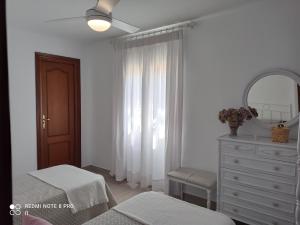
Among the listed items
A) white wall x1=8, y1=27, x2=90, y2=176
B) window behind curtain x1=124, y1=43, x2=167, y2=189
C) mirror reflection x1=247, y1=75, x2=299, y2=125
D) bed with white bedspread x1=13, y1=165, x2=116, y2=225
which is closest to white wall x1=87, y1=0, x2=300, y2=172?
mirror reflection x1=247, y1=75, x2=299, y2=125

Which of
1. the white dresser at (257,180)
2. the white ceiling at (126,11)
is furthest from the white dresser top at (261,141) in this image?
the white ceiling at (126,11)

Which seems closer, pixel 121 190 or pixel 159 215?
pixel 159 215

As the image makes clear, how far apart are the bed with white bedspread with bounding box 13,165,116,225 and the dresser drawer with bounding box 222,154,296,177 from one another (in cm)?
145

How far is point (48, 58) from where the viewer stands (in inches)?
149

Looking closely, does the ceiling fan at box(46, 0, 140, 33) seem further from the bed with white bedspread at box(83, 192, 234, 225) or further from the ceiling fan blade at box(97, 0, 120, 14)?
the bed with white bedspread at box(83, 192, 234, 225)

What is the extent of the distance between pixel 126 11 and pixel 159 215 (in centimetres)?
231

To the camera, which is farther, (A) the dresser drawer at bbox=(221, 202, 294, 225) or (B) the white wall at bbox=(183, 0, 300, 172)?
(B) the white wall at bbox=(183, 0, 300, 172)

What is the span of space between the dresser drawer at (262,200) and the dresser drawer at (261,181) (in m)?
0.11

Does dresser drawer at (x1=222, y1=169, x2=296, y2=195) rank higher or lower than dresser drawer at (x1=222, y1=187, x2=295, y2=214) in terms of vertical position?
higher

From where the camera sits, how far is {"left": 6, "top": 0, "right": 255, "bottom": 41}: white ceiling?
2.47 meters

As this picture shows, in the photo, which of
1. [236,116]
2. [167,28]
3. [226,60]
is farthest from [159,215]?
[167,28]

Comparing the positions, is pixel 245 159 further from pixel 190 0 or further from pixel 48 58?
pixel 48 58

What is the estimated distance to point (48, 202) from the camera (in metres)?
1.95

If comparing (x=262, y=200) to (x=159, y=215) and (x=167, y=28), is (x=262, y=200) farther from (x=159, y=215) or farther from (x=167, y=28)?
(x=167, y=28)
